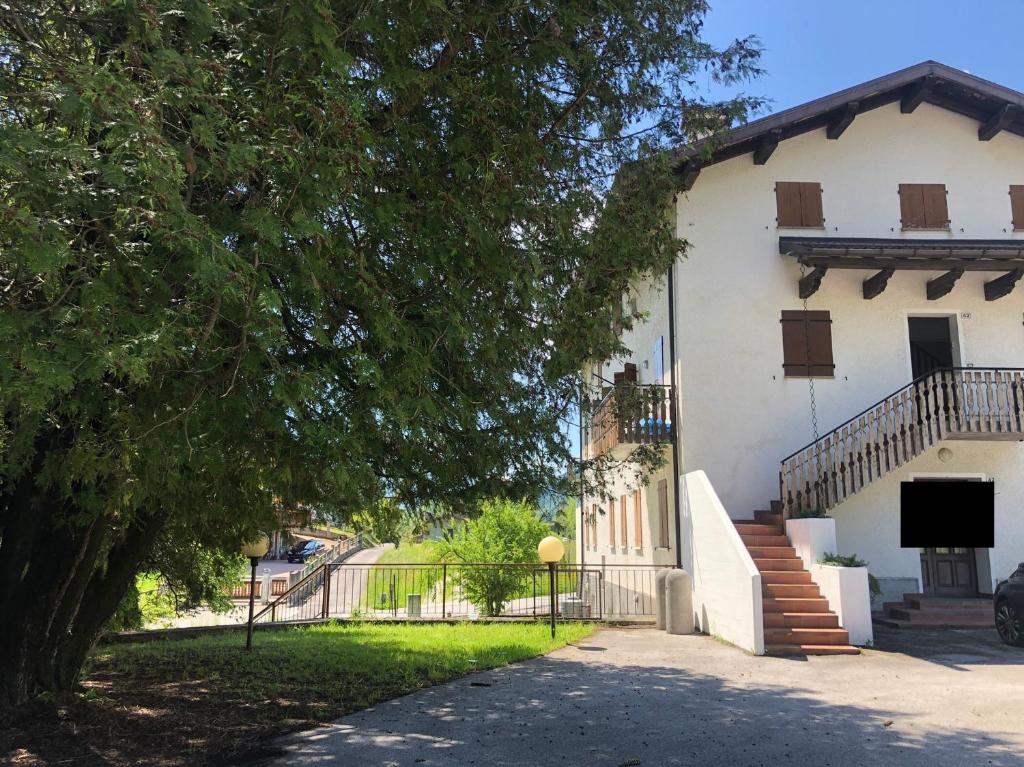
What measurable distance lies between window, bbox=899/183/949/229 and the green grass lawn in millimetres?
10881

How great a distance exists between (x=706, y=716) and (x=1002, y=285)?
13.1 meters

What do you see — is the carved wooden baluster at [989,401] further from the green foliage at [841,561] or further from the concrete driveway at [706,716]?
the concrete driveway at [706,716]

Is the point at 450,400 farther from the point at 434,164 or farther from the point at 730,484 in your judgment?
the point at 730,484

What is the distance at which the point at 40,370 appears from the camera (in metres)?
3.38

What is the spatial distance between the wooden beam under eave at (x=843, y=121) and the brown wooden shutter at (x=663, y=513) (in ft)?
27.2

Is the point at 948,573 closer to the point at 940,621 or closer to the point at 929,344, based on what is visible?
Result: the point at 940,621

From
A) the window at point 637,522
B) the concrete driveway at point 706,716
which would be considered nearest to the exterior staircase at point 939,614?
the concrete driveway at point 706,716

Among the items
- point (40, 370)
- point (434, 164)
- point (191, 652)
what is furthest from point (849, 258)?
point (40, 370)

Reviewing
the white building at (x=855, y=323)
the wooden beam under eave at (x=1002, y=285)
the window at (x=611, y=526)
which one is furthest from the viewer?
the window at (x=611, y=526)

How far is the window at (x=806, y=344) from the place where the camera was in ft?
53.5

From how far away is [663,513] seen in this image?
18.2 m

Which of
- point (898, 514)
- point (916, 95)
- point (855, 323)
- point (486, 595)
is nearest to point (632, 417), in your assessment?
point (898, 514)

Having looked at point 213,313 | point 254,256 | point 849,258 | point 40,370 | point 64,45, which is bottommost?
point 40,370

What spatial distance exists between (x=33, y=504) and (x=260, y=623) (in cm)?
1110
